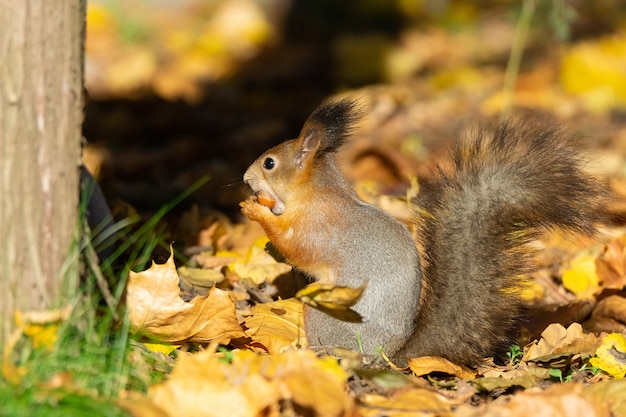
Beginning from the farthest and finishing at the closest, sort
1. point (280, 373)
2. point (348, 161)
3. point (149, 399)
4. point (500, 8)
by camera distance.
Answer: point (500, 8)
point (348, 161)
point (280, 373)
point (149, 399)

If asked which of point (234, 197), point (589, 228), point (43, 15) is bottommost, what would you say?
point (234, 197)

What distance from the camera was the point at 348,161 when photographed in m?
5.66

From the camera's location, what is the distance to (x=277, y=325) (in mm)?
2918

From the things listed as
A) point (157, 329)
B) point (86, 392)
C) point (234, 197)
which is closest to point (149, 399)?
point (86, 392)

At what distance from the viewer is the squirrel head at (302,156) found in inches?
116

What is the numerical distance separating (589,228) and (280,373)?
107cm

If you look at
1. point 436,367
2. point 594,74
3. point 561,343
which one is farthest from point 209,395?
point 594,74

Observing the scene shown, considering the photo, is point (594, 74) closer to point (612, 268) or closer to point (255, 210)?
point (612, 268)

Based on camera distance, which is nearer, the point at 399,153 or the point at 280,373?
the point at 280,373

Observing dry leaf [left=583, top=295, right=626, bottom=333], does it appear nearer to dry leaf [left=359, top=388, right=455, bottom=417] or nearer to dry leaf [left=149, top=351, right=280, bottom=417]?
dry leaf [left=359, top=388, right=455, bottom=417]

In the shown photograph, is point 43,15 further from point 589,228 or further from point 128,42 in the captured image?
point 128,42

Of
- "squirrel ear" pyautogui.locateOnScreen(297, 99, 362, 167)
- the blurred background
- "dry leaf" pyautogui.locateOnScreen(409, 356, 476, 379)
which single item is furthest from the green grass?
the blurred background

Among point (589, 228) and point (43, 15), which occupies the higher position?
point (43, 15)

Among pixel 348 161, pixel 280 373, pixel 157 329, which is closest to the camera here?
pixel 280 373
